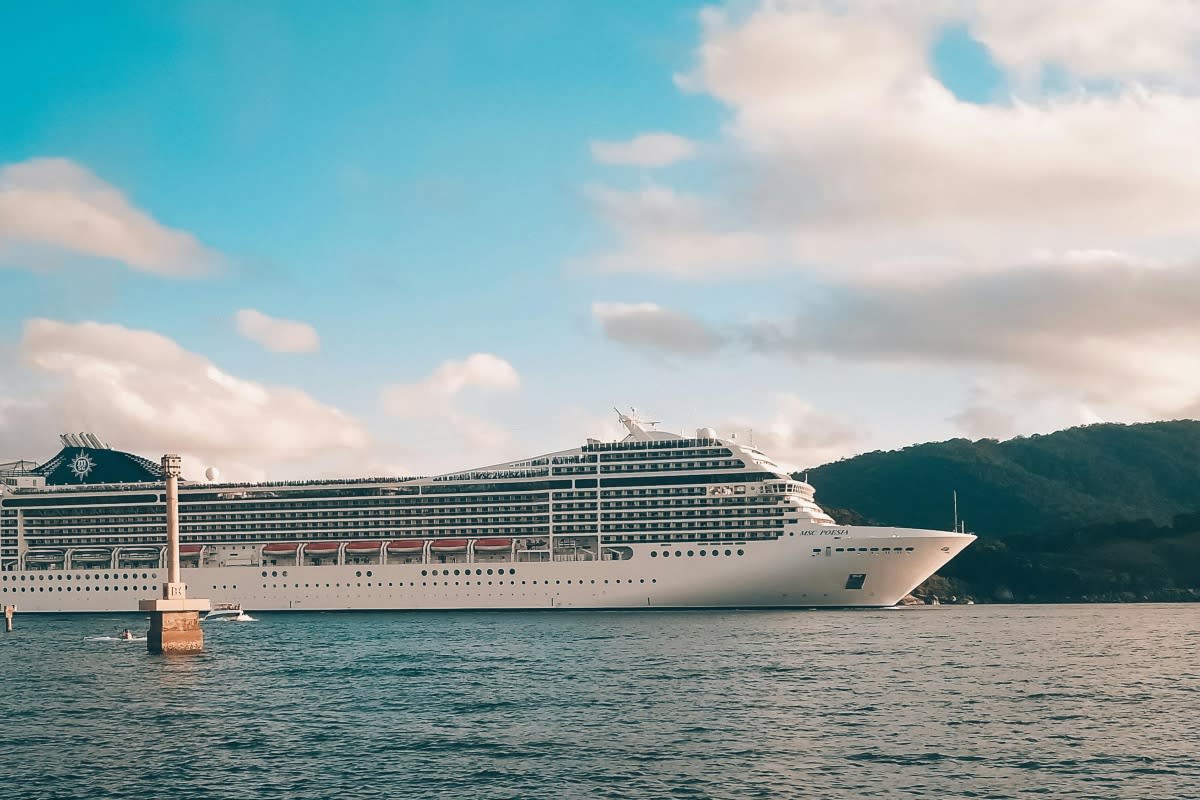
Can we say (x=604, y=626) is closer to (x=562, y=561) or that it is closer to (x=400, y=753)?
(x=562, y=561)

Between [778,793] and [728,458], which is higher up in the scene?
[728,458]

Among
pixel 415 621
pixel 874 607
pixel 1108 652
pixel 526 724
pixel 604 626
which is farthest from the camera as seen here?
pixel 874 607

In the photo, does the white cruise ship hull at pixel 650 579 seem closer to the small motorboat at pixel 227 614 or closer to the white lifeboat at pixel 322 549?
the small motorboat at pixel 227 614

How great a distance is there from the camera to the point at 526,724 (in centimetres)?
4659

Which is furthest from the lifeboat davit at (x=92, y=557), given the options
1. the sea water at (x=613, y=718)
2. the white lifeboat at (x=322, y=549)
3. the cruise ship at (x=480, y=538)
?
the sea water at (x=613, y=718)

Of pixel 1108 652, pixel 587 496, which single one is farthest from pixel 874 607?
pixel 1108 652

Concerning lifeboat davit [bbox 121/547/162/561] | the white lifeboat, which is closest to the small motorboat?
the white lifeboat

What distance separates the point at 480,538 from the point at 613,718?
253 feet

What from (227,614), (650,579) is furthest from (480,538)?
(227,614)

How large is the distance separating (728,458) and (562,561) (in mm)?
19278

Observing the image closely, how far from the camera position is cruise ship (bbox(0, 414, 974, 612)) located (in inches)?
4392

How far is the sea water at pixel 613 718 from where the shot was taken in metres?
35.8

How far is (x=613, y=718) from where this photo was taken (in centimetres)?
4747

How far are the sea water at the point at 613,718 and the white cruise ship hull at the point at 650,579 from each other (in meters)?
22.9
